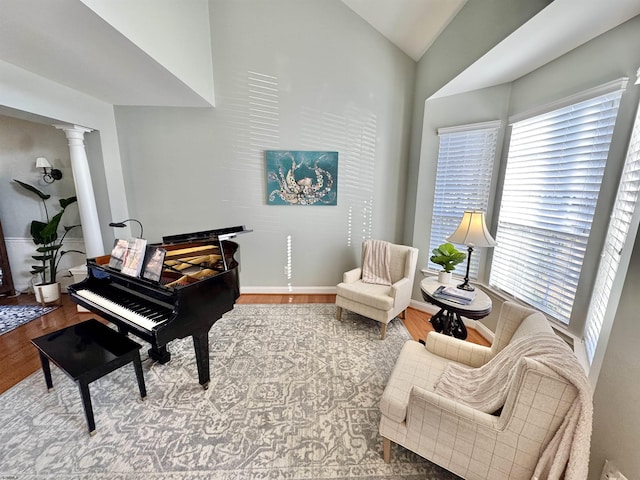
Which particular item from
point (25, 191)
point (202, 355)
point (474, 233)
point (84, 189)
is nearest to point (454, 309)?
point (474, 233)

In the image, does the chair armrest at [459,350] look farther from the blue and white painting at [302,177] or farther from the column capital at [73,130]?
the column capital at [73,130]

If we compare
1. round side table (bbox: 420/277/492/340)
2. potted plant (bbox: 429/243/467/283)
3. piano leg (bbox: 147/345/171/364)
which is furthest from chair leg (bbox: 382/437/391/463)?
piano leg (bbox: 147/345/171/364)

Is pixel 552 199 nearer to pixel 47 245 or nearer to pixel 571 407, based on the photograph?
pixel 571 407

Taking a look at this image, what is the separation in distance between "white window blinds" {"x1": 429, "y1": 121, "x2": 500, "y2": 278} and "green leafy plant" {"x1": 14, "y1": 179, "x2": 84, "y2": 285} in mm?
4886

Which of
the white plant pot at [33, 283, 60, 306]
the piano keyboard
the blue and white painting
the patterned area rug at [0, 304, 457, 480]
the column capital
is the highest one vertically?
the column capital

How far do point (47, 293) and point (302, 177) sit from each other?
12.2ft

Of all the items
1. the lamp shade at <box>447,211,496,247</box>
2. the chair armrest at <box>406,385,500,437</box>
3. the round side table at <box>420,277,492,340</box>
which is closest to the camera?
the chair armrest at <box>406,385,500,437</box>

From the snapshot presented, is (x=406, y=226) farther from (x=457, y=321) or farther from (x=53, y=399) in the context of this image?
(x=53, y=399)

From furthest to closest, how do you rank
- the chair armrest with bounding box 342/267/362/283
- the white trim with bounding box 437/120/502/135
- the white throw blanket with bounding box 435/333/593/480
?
the chair armrest with bounding box 342/267/362/283 < the white trim with bounding box 437/120/502/135 < the white throw blanket with bounding box 435/333/593/480

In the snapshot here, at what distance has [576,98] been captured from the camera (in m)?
1.88

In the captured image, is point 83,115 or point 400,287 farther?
point 83,115

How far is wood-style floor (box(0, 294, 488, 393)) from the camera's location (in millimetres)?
2195

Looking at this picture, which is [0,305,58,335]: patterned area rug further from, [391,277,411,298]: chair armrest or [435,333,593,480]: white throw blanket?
[435,333,593,480]: white throw blanket

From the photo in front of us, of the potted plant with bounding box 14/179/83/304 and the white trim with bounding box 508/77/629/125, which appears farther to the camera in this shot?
the potted plant with bounding box 14/179/83/304
